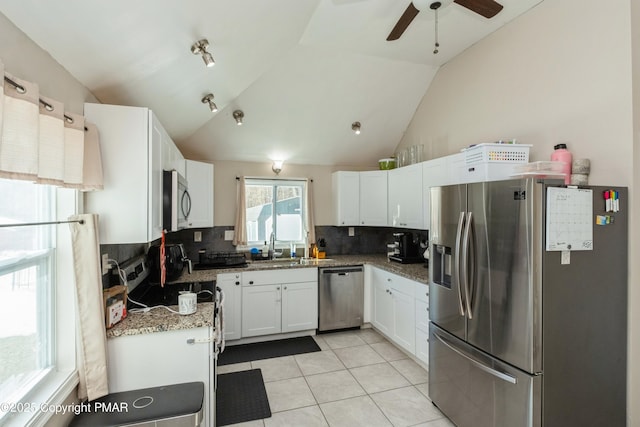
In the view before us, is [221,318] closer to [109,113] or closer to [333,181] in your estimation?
[109,113]

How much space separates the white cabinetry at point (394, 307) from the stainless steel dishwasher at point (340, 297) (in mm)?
195

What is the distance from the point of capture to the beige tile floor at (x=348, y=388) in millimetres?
2303

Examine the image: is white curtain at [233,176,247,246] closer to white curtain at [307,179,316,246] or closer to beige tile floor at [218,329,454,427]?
white curtain at [307,179,316,246]

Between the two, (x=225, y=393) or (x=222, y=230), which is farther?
(x=222, y=230)

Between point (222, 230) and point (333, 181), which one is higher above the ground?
point (333, 181)

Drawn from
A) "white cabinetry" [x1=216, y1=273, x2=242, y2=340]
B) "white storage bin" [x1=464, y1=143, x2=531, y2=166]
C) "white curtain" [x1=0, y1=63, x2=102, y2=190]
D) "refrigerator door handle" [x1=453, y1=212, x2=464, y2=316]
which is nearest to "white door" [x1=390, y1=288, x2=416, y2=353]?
"refrigerator door handle" [x1=453, y1=212, x2=464, y2=316]

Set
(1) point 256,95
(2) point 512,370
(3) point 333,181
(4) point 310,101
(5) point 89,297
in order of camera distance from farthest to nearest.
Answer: (3) point 333,181, (4) point 310,101, (1) point 256,95, (2) point 512,370, (5) point 89,297

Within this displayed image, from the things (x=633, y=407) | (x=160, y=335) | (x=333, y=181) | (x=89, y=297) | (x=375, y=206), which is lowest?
(x=633, y=407)

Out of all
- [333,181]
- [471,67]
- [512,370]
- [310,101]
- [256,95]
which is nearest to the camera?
[512,370]

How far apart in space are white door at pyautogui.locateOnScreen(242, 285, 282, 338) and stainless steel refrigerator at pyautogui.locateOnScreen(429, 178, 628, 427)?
7.17 feet

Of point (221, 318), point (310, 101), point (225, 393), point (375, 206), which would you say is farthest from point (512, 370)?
point (310, 101)

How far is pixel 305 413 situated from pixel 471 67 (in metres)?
3.52

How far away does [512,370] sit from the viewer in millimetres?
1758

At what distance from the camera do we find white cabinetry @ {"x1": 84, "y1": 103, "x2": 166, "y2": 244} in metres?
1.75
